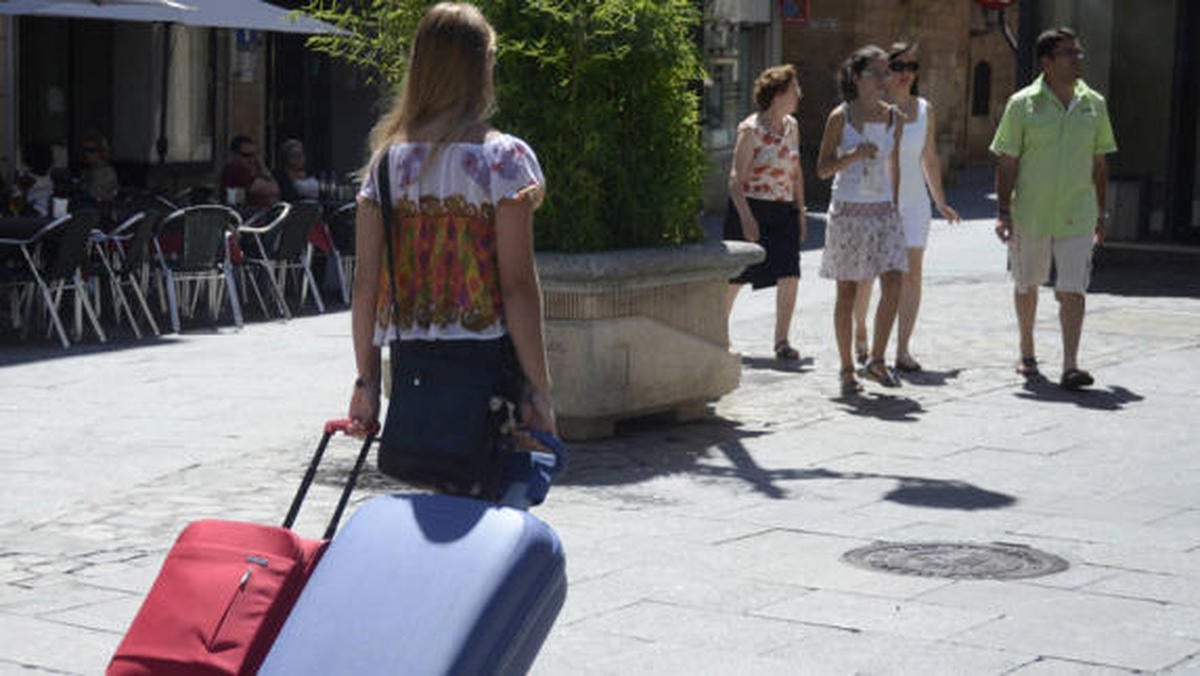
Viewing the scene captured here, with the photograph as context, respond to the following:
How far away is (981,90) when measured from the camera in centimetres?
4238

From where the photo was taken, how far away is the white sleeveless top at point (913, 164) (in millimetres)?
12539

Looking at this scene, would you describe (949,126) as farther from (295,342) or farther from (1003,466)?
(1003,466)

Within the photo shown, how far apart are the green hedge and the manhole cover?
289 centimetres

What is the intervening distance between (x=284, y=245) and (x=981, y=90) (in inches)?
1107

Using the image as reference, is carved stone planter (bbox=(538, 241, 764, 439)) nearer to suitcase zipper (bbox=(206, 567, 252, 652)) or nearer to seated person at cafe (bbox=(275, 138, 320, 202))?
suitcase zipper (bbox=(206, 567, 252, 652))

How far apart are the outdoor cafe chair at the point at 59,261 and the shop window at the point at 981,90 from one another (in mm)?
29728

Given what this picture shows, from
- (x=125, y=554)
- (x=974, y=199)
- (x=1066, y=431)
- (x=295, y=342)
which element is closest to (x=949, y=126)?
(x=974, y=199)

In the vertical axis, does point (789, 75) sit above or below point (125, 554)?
above

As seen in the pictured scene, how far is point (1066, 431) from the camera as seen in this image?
10.5 m

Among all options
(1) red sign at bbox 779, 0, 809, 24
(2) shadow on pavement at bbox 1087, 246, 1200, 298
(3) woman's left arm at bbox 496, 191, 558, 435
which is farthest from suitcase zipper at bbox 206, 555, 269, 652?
(1) red sign at bbox 779, 0, 809, 24

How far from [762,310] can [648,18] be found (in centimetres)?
606

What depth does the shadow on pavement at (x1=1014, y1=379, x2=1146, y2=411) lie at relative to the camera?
11.4m

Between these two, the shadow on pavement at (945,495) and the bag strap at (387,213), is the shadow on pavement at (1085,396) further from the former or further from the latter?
the bag strap at (387,213)

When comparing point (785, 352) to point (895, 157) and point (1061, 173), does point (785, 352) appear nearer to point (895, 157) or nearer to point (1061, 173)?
point (895, 157)
